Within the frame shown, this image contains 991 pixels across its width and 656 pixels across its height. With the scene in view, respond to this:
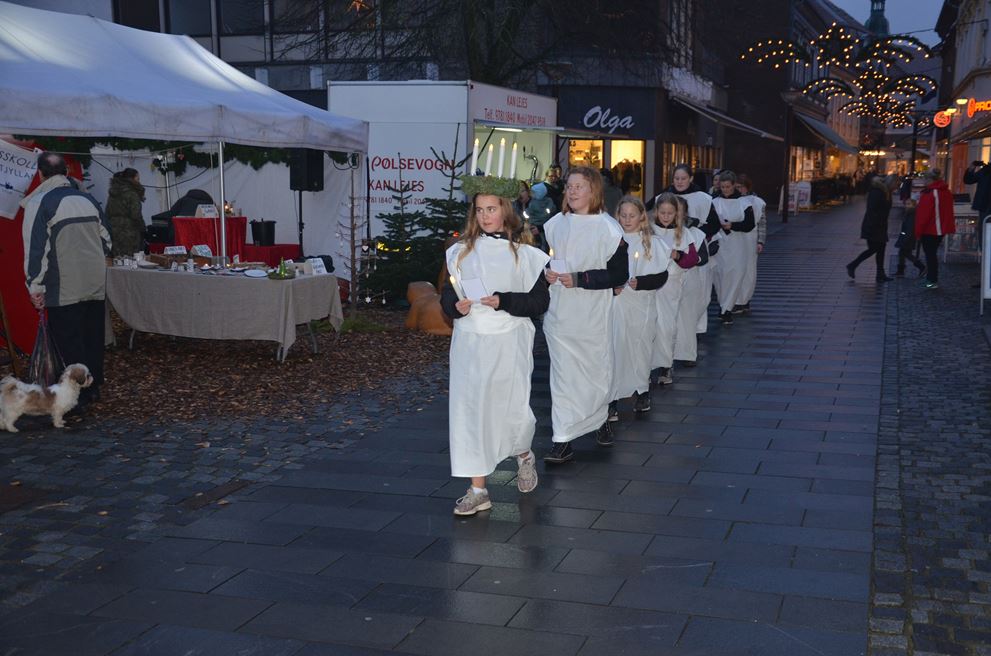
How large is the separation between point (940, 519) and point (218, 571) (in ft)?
12.0

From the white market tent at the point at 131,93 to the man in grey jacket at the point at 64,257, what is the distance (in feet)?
2.19

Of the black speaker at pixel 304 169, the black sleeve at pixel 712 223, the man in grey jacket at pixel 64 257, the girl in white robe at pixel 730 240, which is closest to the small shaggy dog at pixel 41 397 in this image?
the man in grey jacket at pixel 64 257

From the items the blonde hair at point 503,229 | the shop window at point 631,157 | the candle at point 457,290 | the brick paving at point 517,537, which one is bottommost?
the brick paving at point 517,537

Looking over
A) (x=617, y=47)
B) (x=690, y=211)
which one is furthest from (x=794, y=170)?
(x=690, y=211)

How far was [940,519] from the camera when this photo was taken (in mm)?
5570

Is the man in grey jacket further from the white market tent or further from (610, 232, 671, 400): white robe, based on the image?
(610, 232, 671, 400): white robe

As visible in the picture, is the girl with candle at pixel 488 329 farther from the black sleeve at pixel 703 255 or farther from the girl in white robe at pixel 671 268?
the black sleeve at pixel 703 255

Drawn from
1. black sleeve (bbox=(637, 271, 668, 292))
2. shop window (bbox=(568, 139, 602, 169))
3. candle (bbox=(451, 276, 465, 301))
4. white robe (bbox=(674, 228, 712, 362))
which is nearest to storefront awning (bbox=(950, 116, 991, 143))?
shop window (bbox=(568, 139, 602, 169))

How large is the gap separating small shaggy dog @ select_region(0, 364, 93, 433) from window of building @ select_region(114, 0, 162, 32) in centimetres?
2405

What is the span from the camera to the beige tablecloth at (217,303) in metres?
10.0

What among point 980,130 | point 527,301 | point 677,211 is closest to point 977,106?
point 980,130

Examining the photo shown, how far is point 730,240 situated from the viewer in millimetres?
13500

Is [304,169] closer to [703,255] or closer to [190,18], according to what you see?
[703,255]

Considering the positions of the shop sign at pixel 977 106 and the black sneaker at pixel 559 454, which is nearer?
the black sneaker at pixel 559 454
